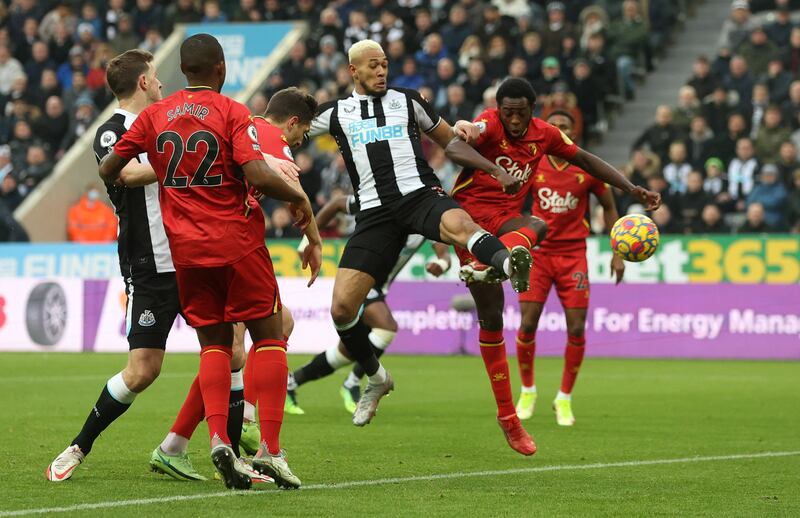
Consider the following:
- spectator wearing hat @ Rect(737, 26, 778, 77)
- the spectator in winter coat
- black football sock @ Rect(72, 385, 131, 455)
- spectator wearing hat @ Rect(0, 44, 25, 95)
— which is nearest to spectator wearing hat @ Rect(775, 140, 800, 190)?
the spectator in winter coat

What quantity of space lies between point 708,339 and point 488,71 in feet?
23.2

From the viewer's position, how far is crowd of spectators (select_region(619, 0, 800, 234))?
21.0 metres

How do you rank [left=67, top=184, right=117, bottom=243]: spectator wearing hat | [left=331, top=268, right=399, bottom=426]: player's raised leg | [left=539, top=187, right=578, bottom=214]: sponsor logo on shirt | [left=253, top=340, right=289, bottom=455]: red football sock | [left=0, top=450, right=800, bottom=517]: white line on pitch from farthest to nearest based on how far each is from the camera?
1. [left=67, top=184, right=117, bottom=243]: spectator wearing hat
2. [left=539, top=187, right=578, bottom=214]: sponsor logo on shirt
3. [left=331, top=268, right=399, bottom=426]: player's raised leg
4. [left=253, top=340, right=289, bottom=455]: red football sock
5. [left=0, top=450, right=800, bottom=517]: white line on pitch

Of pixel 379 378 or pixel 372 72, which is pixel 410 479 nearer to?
pixel 379 378

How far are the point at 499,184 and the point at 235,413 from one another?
2655mm

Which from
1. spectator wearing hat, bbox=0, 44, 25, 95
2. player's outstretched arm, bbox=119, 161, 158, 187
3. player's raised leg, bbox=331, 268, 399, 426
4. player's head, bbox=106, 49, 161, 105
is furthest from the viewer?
spectator wearing hat, bbox=0, 44, 25, 95

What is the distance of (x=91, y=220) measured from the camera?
1052 inches

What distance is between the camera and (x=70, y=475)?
7.82 m

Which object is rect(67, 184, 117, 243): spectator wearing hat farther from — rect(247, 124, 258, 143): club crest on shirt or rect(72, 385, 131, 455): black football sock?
rect(247, 124, 258, 143): club crest on shirt

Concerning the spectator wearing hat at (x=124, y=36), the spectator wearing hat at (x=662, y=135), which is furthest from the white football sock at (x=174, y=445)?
the spectator wearing hat at (x=124, y=36)

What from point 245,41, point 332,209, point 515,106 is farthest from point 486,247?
point 245,41

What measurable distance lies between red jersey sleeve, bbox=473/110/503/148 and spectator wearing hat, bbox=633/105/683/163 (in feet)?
42.8

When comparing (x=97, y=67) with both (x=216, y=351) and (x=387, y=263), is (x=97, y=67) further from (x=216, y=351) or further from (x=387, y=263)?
(x=216, y=351)

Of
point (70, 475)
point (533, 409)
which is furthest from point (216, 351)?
point (533, 409)
